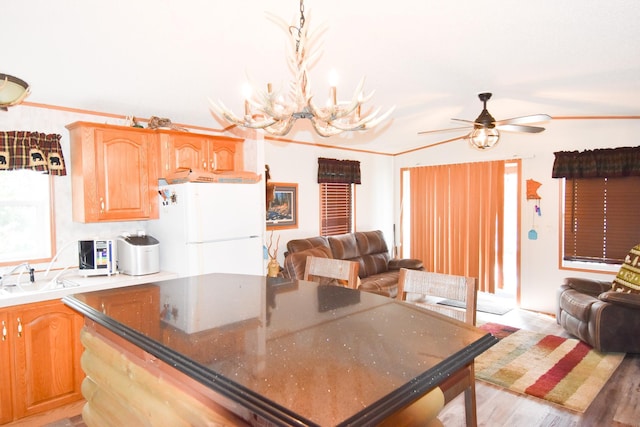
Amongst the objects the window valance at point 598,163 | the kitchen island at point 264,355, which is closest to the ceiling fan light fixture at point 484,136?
the window valance at point 598,163

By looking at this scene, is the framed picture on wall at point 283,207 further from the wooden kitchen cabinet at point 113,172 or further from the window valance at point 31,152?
the window valance at point 31,152

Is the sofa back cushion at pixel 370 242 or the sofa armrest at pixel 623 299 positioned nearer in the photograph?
the sofa armrest at pixel 623 299

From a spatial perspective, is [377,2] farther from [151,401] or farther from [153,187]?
[153,187]

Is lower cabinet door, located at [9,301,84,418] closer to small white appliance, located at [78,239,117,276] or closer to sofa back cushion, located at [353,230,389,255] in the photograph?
small white appliance, located at [78,239,117,276]

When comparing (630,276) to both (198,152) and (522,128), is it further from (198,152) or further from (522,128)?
(198,152)

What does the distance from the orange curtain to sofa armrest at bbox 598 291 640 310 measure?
1819mm

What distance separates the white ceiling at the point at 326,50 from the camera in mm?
2061

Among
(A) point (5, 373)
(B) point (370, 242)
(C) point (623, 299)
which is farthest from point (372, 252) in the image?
(A) point (5, 373)

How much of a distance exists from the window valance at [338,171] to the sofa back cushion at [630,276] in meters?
3.42

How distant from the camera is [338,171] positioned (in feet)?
18.7

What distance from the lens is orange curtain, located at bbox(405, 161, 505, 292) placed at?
5531 millimetres

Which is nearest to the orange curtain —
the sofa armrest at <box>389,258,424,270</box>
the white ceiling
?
the sofa armrest at <box>389,258,424,270</box>

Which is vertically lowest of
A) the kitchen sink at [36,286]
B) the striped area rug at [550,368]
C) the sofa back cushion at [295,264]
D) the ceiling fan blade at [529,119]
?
A: the striped area rug at [550,368]

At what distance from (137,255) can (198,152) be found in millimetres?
1119
